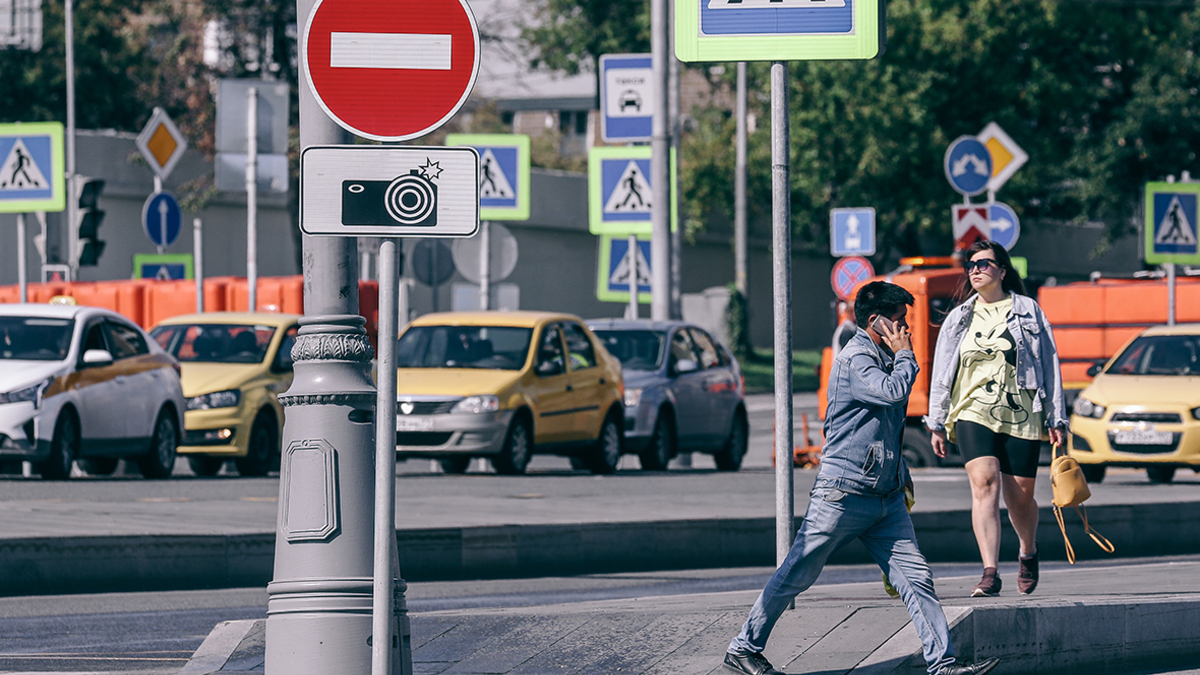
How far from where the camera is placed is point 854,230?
28.4 m

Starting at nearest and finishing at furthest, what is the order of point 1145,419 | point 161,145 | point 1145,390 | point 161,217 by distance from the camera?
point 1145,419 < point 1145,390 < point 161,217 < point 161,145

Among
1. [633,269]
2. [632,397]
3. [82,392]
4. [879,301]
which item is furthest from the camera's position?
[633,269]

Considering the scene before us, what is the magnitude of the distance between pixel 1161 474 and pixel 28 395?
1065cm

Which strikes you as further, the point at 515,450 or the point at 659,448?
the point at 659,448

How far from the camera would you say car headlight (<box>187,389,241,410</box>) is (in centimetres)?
1884

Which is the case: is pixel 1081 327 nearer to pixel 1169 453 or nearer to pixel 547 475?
pixel 1169 453

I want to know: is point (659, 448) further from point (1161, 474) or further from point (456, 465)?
point (1161, 474)

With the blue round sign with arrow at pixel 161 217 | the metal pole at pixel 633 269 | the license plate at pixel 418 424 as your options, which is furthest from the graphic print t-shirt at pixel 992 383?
the blue round sign with arrow at pixel 161 217

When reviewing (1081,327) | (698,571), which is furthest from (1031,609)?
(1081,327)

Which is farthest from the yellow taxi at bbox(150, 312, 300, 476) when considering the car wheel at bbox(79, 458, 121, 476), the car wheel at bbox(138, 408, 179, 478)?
the car wheel at bbox(79, 458, 121, 476)

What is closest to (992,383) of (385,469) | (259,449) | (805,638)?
(805,638)

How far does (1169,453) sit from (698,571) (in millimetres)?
7066

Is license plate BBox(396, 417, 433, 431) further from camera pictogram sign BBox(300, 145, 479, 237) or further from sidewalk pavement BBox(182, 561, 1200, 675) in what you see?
camera pictogram sign BBox(300, 145, 479, 237)

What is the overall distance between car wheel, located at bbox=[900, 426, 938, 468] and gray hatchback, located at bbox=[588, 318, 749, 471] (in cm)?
244
